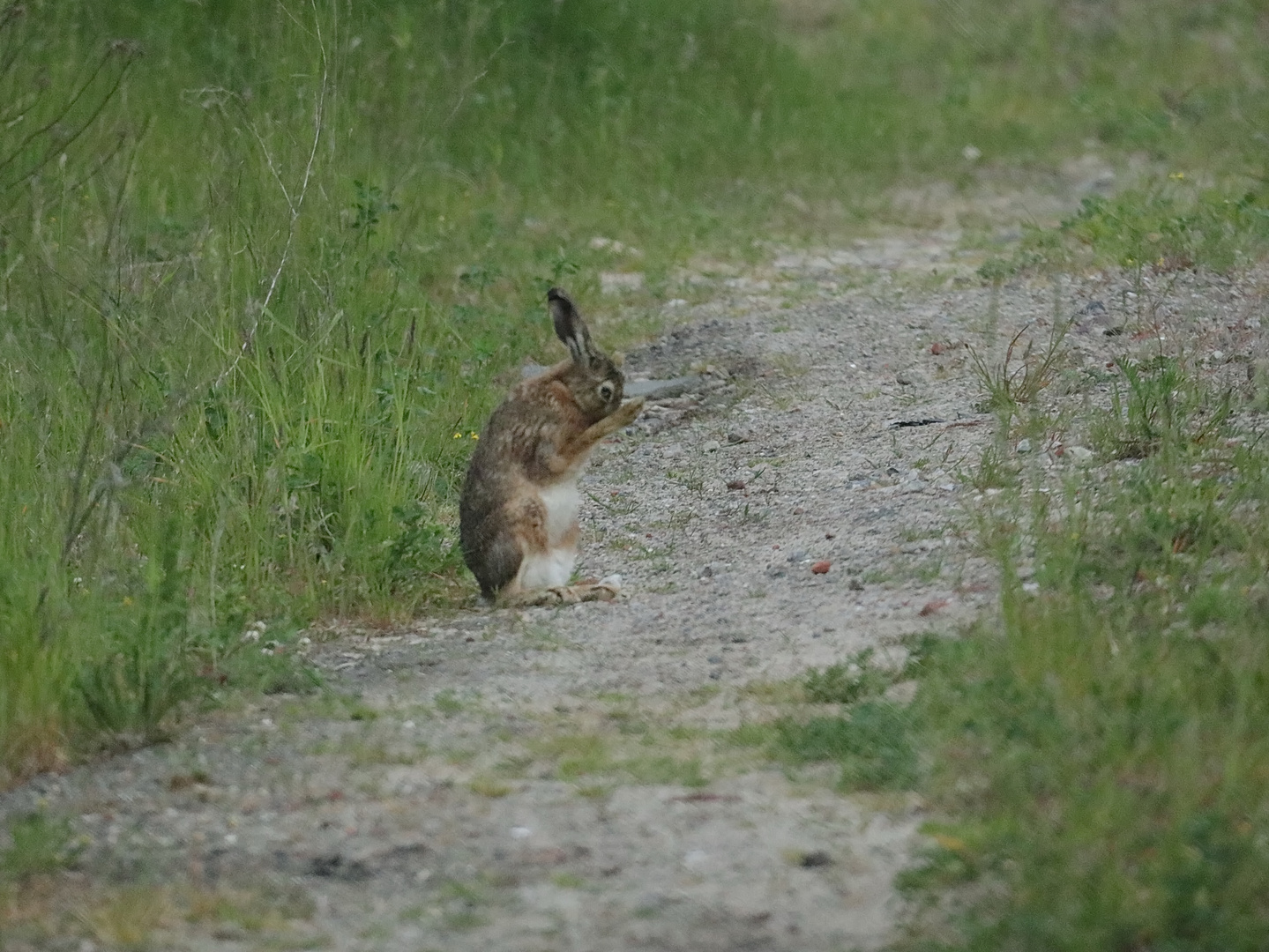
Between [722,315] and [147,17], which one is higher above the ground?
[147,17]

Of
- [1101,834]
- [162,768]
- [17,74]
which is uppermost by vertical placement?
[17,74]

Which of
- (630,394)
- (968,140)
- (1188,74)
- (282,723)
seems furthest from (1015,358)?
(1188,74)

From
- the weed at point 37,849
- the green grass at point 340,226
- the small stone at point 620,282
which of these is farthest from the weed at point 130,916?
the small stone at point 620,282

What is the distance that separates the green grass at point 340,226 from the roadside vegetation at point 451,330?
0.02m

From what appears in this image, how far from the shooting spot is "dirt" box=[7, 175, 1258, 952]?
156 inches

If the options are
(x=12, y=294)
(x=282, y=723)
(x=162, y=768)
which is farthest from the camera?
(x=12, y=294)

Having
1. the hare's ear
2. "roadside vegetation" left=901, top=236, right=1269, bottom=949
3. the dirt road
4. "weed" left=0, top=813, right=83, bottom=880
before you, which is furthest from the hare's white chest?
"weed" left=0, top=813, right=83, bottom=880

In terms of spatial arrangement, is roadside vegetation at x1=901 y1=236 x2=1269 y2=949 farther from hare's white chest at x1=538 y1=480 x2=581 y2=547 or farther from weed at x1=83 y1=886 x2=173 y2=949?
weed at x1=83 y1=886 x2=173 y2=949

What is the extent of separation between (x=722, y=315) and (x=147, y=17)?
410 centimetres

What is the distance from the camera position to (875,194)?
1215 centimetres

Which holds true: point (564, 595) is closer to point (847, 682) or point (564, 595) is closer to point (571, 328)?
point (571, 328)

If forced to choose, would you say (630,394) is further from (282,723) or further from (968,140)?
(968,140)

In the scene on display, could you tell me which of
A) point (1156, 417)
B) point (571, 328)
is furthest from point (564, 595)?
point (1156, 417)

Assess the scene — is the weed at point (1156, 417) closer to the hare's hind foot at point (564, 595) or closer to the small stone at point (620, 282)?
the hare's hind foot at point (564, 595)
